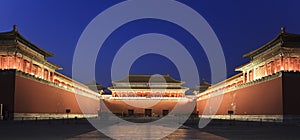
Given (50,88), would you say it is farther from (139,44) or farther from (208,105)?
(139,44)

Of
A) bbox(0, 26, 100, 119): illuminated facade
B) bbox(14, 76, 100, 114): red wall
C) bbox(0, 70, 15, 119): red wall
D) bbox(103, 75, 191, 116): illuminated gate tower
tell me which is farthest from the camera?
bbox(103, 75, 191, 116): illuminated gate tower

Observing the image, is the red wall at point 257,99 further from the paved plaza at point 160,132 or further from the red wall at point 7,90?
the red wall at point 7,90

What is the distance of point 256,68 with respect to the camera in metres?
35.7

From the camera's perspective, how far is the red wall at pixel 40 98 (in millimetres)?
26172

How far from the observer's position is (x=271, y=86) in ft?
89.9

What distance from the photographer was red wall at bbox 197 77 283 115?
26297mm

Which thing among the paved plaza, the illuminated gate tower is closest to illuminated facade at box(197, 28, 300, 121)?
the paved plaza

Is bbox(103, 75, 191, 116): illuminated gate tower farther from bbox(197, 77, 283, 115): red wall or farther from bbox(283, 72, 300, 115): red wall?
bbox(283, 72, 300, 115): red wall

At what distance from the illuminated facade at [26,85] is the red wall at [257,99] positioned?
19754mm

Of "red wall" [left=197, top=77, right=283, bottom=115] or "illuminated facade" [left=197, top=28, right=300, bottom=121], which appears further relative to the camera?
"red wall" [left=197, top=77, right=283, bottom=115]

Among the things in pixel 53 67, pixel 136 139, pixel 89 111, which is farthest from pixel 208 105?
pixel 136 139

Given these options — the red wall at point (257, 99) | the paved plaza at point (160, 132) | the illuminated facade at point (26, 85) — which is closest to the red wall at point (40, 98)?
the illuminated facade at point (26, 85)

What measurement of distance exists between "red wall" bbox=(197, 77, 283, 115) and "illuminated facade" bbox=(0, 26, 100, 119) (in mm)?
19754

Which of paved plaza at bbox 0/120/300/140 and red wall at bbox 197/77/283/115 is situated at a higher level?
red wall at bbox 197/77/283/115
